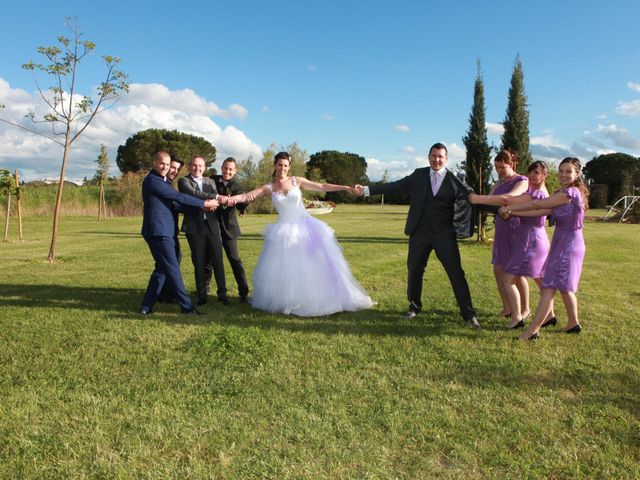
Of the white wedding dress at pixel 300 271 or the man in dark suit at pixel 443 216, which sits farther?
the white wedding dress at pixel 300 271

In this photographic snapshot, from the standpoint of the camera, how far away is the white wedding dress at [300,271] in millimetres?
6992

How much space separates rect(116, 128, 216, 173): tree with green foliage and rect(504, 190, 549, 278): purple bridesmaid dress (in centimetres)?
7255

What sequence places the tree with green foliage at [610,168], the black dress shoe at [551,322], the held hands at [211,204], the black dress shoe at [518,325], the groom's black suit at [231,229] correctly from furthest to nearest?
1. the tree with green foliage at [610,168]
2. the groom's black suit at [231,229]
3. the held hands at [211,204]
4. the black dress shoe at [551,322]
5. the black dress shoe at [518,325]

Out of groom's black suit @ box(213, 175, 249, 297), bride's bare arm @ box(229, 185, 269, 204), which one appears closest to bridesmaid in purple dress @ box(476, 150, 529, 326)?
bride's bare arm @ box(229, 185, 269, 204)

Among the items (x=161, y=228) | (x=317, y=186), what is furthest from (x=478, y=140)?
(x=161, y=228)

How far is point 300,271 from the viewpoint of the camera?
7086 millimetres

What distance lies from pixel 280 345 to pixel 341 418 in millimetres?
Result: 1910

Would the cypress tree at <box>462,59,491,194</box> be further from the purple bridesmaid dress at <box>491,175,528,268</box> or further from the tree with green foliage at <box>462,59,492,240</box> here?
the purple bridesmaid dress at <box>491,175,528,268</box>

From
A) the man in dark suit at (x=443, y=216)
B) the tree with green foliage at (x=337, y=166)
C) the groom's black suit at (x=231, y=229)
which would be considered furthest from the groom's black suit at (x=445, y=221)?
the tree with green foliage at (x=337, y=166)

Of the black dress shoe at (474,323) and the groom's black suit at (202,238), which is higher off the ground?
the groom's black suit at (202,238)

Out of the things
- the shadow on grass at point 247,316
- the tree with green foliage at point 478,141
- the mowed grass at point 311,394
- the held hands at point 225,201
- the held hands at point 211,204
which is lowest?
the mowed grass at point 311,394

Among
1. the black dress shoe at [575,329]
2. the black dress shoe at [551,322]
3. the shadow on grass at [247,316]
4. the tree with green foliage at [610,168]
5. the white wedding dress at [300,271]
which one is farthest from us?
the tree with green foliage at [610,168]

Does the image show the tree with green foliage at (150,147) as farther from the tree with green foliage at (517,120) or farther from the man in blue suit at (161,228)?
the man in blue suit at (161,228)

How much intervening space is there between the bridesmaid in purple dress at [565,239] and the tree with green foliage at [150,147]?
7314cm
